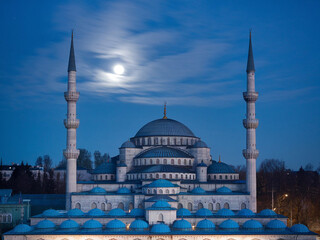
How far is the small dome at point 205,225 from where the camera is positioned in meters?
31.8

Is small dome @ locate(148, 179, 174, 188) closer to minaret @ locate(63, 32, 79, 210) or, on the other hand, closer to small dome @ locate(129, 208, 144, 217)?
small dome @ locate(129, 208, 144, 217)

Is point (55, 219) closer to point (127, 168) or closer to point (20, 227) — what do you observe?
point (20, 227)

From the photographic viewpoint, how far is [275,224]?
32375 mm

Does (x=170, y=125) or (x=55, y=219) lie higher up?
(x=170, y=125)

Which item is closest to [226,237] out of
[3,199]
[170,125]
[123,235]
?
[123,235]

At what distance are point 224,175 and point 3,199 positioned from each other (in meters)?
20.4

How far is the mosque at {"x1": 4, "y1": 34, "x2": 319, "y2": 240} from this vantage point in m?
31.2

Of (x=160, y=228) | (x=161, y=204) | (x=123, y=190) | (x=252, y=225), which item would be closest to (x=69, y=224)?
(x=160, y=228)

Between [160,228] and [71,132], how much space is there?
1482 cm

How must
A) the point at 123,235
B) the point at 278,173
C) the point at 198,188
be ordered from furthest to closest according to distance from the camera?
the point at 278,173 → the point at 198,188 → the point at 123,235

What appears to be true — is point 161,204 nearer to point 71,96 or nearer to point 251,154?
point 251,154

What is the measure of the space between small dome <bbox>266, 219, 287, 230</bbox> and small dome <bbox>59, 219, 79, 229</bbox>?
1357 centimetres

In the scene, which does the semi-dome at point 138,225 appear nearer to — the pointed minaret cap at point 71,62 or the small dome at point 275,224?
the small dome at point 275,224

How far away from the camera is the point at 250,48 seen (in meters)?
42.6
